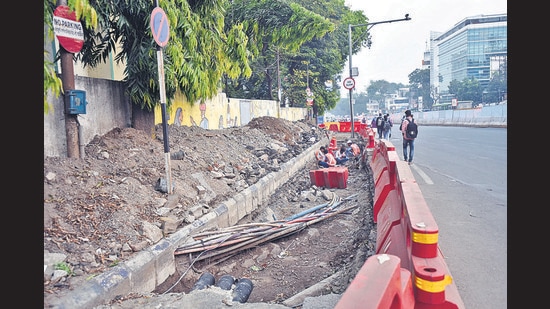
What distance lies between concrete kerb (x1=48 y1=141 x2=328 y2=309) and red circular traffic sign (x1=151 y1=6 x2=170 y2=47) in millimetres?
2582

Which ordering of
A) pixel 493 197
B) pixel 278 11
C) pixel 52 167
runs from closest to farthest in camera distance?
1. pixel 52 167
2. pixel 493 197
3. pixel 278 11

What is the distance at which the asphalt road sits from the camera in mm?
3527

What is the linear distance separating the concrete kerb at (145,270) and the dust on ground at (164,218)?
102mm

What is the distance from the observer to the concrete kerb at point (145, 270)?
117 inches

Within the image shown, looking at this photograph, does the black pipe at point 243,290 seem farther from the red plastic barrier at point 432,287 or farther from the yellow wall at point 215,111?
the yellow wall at point 215,111

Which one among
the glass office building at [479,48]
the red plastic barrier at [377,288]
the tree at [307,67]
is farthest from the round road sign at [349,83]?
the glass office building at [479,48]

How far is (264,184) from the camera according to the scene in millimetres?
7754

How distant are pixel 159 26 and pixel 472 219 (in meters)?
5.38

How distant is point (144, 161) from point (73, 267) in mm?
2861

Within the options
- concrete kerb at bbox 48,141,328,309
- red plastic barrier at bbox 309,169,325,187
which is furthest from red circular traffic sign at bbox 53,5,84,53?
red plastic barrier at bbox 309,169,325,187

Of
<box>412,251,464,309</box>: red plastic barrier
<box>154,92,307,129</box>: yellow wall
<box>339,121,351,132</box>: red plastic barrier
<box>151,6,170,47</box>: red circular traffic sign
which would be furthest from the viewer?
<box>339,121,351,132</box>: red plastic barrier

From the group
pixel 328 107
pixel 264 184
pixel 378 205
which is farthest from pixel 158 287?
pixel 328 107

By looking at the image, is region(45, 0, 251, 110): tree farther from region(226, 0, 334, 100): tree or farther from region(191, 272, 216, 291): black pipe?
region(226, 0, 334, 100): tree

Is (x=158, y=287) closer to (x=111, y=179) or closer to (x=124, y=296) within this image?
(x=124, y=296)
